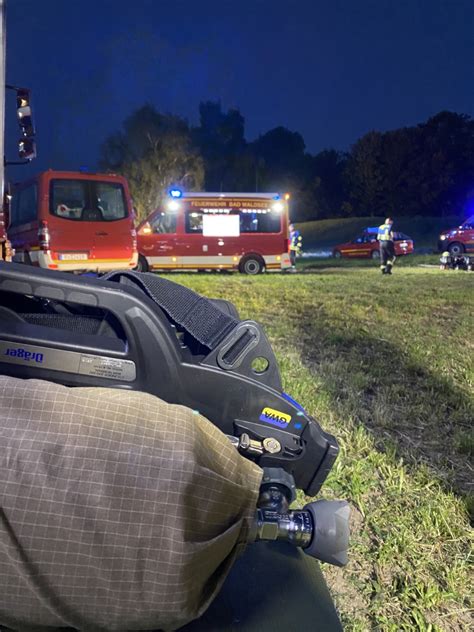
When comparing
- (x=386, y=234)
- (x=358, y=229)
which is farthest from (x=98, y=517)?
(x=358, y=229)

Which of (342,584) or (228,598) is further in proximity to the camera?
(342,584)

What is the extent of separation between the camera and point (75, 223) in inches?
575

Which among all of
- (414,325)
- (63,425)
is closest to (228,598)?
(63,425)

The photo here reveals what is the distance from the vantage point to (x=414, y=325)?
6516 mm

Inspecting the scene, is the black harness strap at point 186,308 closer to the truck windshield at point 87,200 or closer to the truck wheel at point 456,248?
the truck windshield at point 87,200

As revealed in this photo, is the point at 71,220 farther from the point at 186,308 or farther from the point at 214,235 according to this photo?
the point at 186,308

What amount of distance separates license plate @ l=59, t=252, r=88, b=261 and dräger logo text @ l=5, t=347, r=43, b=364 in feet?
44.0

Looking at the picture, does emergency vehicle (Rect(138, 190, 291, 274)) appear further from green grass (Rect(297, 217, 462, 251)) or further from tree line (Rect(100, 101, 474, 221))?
green grass (Rect(297, 217, 462, 251))

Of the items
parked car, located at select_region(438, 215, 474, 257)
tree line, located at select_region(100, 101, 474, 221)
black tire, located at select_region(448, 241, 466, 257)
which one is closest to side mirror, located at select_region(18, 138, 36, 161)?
parked car, located at select_region(438, 215, 474, 257)

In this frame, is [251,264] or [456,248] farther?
[456,248]

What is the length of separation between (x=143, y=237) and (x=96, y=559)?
20045mm

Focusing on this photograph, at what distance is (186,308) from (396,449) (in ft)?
5.70

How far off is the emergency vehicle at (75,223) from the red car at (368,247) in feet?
58.2

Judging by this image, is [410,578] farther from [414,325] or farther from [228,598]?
[414,325]
